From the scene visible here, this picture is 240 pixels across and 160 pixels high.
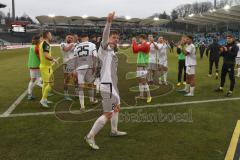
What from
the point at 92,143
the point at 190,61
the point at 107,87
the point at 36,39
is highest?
the point at 36,39

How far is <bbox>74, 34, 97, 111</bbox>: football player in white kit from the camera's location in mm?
9148

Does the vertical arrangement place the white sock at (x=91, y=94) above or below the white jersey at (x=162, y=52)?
below

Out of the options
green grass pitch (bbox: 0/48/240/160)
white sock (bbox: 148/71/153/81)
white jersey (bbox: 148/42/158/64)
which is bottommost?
green grass pitch (bbox: 0/48/240/160)

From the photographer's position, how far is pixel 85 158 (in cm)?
600

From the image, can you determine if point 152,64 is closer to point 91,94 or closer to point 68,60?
point 91,94

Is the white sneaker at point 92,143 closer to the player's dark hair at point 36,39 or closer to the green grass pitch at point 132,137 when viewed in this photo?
the green grass pitch at point 132,137

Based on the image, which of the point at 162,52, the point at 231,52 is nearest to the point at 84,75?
the point at 231,52

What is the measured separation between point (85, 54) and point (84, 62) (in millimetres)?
309

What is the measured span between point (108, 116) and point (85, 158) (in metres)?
1.06

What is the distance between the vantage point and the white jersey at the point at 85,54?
9.13 m

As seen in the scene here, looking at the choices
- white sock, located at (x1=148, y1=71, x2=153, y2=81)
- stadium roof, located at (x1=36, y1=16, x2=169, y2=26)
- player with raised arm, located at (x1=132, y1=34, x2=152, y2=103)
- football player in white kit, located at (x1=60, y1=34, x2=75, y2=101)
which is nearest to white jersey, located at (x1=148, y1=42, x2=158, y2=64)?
white sock, located at (x1=148, y1=71, x2=153, y2=81)

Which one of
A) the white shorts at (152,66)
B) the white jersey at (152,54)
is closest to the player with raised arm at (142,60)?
the white jersey at (152,54)

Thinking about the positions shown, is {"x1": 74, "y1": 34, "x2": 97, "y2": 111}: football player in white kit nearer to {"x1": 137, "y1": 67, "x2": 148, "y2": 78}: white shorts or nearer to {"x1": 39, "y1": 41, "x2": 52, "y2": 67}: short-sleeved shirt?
{"x1": 39, "y1": 41, "x2": 52, "y2": 67}: short-sleeved shirt

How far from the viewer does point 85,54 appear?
9148 mm
